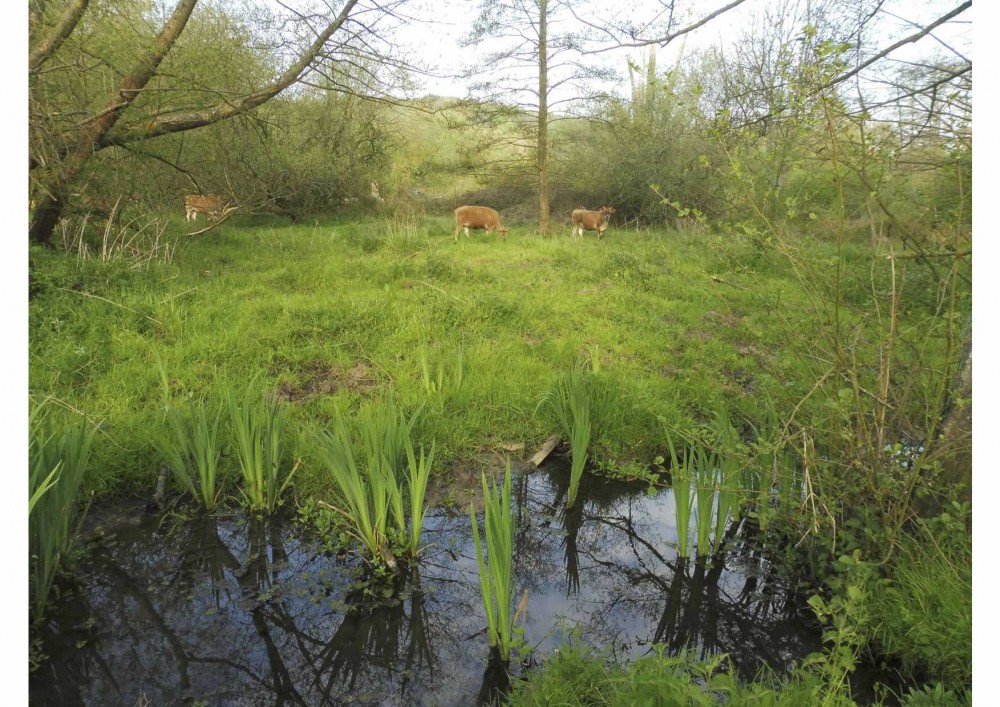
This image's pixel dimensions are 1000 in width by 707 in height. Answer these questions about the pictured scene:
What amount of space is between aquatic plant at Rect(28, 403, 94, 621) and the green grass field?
260 mm

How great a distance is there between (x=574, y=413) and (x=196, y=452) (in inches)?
84.0

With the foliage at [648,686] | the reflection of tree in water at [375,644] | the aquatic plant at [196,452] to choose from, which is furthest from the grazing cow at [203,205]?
the foliage at [648,686]

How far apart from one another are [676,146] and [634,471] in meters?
12.9

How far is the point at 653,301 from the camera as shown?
6.95m

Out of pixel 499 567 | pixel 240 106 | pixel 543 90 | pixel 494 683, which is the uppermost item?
pixel 543 90

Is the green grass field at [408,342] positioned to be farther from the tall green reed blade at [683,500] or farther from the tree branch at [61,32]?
the tree branch at [61,32]

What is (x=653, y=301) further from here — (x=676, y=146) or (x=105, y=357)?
(x=676, y=146)

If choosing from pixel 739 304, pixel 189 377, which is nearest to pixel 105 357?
pixel 189 377

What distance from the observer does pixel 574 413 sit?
3504 millimetres

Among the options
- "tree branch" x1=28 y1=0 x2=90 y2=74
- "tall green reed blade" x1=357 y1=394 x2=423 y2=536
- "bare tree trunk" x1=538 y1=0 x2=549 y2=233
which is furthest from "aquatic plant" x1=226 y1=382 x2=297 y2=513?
"bare tree trunk" x1=538 y1=0 x2=549 y2=233

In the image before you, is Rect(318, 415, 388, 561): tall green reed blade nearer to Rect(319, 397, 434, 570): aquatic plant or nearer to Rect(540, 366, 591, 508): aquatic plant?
Rect(319, 397, 434, 570): aquatic plant

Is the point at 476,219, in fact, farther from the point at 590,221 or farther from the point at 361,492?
the point at 361,492

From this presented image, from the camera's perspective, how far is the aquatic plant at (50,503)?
2309 mm

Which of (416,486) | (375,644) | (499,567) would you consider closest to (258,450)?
(416,486)
